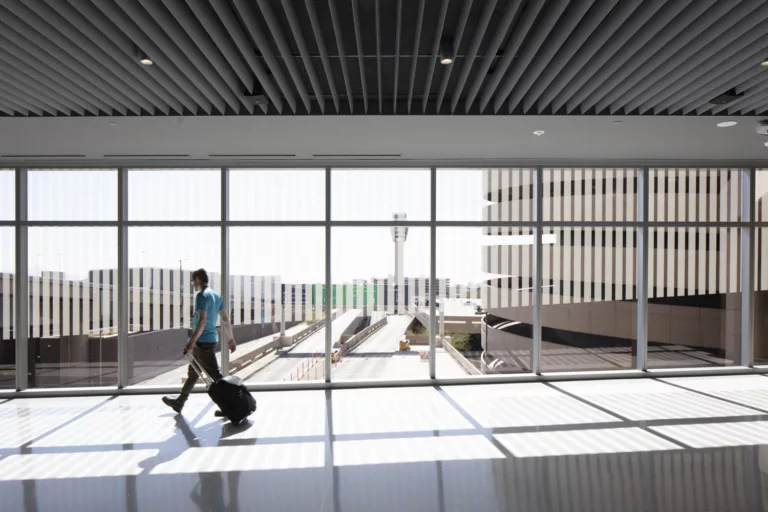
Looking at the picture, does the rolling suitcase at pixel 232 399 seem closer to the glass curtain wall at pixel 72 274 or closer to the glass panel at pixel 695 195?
the glass curtain wall at pixel 72 274

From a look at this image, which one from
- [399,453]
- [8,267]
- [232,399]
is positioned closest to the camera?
[399,453]

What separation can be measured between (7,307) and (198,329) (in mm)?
3222

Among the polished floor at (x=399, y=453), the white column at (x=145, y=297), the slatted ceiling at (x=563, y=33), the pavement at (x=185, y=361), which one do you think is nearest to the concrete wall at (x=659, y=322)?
the polished floor at (x=399, y=453)

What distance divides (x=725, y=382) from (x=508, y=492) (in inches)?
188

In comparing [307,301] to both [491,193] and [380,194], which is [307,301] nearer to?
[380,194]

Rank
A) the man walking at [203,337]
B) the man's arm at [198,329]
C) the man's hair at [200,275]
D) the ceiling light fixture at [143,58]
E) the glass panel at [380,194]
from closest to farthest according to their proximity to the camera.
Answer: the ceiling light fixture at [143,58] → the man's arm at [198,329] → the man walking at [203,337] → the man's hair at [200,275] → the glass panel at [380,194]

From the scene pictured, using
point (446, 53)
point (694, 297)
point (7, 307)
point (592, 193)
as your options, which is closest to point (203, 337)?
point (7, 307)

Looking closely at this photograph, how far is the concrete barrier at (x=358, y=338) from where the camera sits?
21.1 feet

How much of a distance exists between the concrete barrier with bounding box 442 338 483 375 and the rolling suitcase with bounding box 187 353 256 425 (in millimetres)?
2817

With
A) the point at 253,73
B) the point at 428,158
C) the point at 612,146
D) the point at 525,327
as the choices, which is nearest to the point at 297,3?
the point at 253,73

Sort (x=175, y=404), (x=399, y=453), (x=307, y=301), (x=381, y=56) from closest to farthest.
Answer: (x=381, y=56)
(x=399, y=453)
(x=175, y=404)
(x=307, y=301)

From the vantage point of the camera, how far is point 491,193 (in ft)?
21.4

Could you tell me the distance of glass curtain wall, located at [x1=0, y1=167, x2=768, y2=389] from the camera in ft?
20.1

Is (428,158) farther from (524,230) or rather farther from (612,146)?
(612,146)
